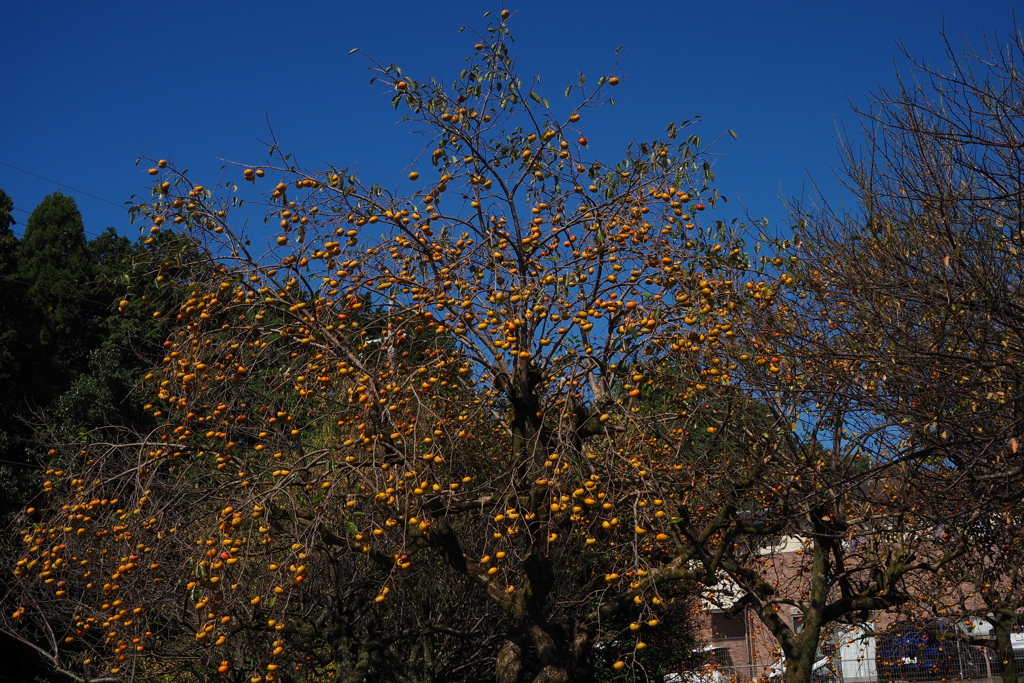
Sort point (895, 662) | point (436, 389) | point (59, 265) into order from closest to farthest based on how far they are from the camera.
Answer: point (436, 389) < point (895, 662) < point (59, 265)

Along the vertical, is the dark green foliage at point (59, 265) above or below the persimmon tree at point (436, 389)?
above

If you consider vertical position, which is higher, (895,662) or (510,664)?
(510,664)

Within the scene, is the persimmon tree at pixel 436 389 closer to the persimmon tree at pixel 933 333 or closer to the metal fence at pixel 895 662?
the persimmon tree at pixel 933 333

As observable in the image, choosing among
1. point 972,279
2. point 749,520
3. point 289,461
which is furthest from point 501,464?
point 972,279

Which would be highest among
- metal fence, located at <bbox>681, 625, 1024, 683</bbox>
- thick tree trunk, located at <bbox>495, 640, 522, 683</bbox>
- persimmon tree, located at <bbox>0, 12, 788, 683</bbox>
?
persimmon tree, located at <bbox>0, 12, 788, 683</bbox>

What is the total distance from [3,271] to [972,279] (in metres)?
15.0

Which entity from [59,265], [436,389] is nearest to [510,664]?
[436,389]

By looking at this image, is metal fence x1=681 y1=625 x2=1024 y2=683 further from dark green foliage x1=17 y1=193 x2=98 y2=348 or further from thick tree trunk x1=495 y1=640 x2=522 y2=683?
dark green foliage x1=17 y1=193 x2=98 y2=348

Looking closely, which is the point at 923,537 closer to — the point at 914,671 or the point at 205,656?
the point at 205,656

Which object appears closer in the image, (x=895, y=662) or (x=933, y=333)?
(x=933, y=333)

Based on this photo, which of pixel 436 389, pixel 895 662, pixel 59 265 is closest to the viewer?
pixel 436 389

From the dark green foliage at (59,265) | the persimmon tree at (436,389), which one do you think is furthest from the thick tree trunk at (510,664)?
the dark green foliage at (59,265)

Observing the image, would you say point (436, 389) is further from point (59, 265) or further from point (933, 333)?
point (59, 265)

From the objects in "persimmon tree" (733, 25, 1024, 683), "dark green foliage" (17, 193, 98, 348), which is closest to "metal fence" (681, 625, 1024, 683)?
"persimmon tree" (733, 25, 1024, 683)
